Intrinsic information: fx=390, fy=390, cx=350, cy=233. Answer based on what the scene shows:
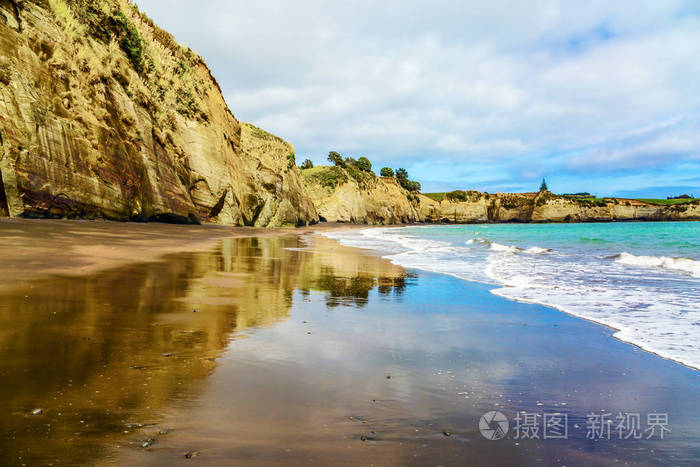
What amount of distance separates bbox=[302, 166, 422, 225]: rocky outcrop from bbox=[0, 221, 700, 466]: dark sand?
253 ft

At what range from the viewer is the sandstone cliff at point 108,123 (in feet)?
50.9

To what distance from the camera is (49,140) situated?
16.2m

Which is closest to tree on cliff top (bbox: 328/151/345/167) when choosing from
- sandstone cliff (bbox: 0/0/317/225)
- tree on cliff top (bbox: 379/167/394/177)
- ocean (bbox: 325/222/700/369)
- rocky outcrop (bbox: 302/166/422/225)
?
rocky outcrop (bbox: 302/166/422/225)

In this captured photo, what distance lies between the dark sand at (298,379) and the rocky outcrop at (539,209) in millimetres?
117266

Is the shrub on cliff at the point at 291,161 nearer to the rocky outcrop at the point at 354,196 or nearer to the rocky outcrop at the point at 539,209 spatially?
the rocky outcrop at the point at 354,196

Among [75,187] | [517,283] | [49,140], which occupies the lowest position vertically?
[517,283]

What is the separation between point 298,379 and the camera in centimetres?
379

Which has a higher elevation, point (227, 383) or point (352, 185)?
point (352, 185)

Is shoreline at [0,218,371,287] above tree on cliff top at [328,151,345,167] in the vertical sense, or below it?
below

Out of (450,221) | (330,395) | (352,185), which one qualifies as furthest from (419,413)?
(450,221)

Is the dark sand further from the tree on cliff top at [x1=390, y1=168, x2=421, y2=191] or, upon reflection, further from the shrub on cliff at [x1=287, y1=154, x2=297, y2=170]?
the tree on cliff top at [x1=390, y1=168, x2=421, y2=191]

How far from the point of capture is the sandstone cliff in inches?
610

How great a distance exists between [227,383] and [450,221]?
410 ft

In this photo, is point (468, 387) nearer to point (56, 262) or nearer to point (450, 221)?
point (56, 262)
